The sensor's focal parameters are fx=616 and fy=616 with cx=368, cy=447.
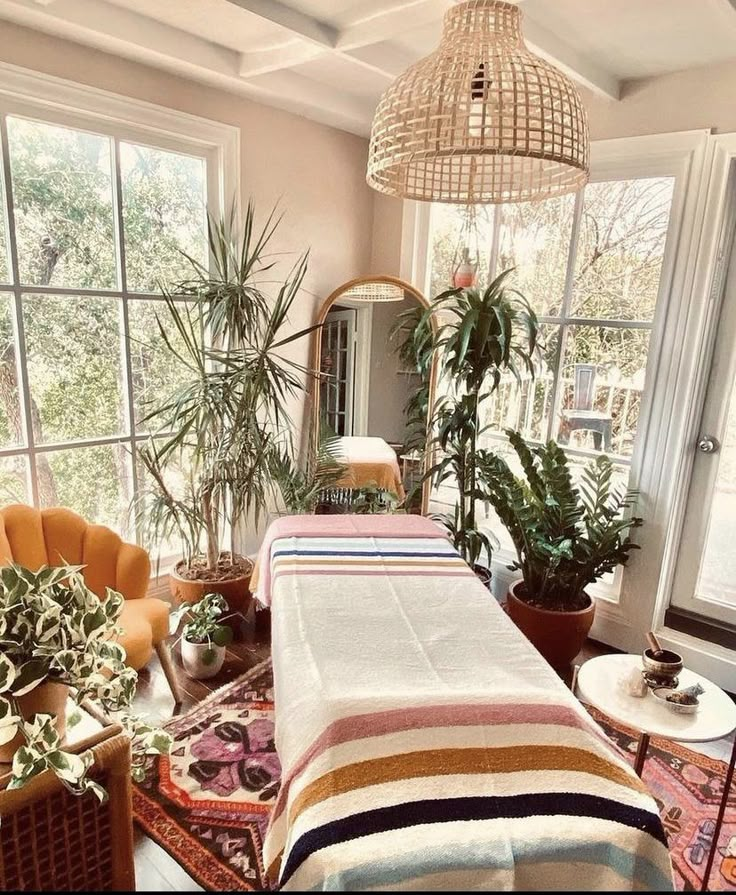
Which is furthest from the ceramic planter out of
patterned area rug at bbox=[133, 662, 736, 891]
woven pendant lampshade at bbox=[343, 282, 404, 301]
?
woven pendant lampshade at bbox=[343, 282, 404, 301]

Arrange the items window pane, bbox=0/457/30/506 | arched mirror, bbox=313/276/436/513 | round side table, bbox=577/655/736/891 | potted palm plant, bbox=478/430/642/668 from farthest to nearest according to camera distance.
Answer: arched mirror, bbox=313/276/436/513 → potted palm plant, bbox=478/430/642/668 → window pane, bbox=0/457/30/506 → round side table, bbox=577/655/736/891

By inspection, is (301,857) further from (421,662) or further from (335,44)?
(335,44)

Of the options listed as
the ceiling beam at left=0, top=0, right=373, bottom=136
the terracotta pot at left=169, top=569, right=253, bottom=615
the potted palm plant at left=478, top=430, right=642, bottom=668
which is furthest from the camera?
the terracotta pot at left=169, top=569, right=253, bottom=615

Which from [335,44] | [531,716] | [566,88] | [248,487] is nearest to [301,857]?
[531,716]

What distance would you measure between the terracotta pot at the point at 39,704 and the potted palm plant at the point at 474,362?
6.28 feet

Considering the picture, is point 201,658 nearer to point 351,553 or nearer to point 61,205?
point 351,553

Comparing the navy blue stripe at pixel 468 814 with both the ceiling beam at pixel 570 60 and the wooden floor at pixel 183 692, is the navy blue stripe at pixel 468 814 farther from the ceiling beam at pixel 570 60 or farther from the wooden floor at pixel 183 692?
the ceiling beam at pixel 570 60

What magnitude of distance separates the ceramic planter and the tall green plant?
438 mm

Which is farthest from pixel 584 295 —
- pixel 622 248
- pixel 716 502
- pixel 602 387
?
pixel 716 502

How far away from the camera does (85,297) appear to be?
8.20 ft

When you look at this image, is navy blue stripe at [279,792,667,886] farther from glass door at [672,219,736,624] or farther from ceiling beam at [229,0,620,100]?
ceiling beam at [229,0,620,100]

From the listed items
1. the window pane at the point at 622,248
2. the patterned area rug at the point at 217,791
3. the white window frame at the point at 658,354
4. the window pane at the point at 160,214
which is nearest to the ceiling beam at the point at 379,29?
the white window frame at the point at 658,354

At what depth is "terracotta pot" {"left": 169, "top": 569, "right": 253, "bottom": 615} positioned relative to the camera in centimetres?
268

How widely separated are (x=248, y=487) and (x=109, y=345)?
840 mm
